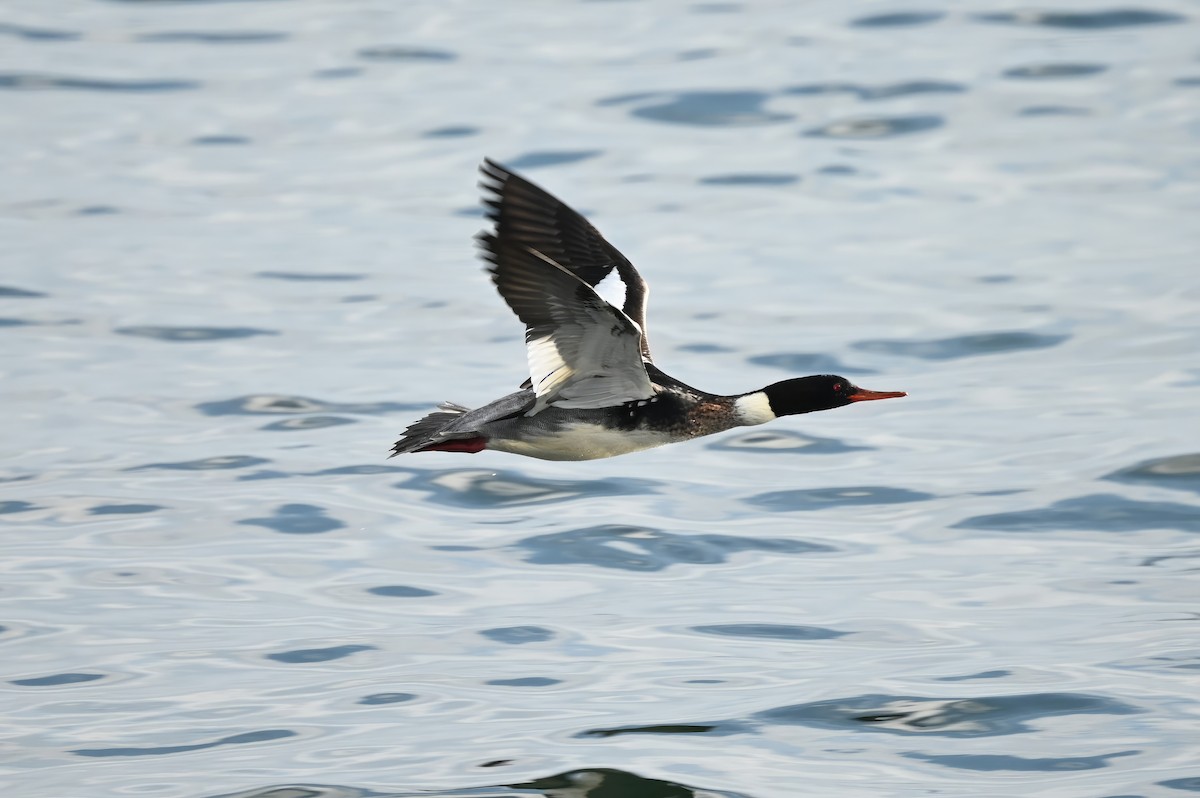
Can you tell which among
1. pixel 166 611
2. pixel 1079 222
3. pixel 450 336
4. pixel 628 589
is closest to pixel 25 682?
pixel 166 611

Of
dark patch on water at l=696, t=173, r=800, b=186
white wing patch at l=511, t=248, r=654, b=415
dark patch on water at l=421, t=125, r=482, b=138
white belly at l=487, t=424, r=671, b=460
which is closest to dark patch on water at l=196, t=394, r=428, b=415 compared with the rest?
white belly at l=487, t=424, r=671, b=460

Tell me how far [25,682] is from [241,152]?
1055 cm

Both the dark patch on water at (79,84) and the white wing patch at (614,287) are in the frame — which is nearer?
the white wing patch at (614,287)

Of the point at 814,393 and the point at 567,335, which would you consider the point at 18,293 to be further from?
the point at 567,335

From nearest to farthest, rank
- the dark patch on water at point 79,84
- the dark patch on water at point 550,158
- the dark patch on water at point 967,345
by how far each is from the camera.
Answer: the dark patch on water at point 967,345, the dark patch on water at point 550,158, the dark patch on water at point 79,84

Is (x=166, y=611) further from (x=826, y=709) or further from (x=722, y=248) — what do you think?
(x=722, y=248)

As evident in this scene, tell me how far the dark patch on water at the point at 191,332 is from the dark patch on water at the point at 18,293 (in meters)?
1.03

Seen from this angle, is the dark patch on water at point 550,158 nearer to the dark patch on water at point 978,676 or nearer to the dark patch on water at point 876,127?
the dark patch on water at point 876,127

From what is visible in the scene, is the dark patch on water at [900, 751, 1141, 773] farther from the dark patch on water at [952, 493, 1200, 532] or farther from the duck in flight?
the dark patch on water at [952, 493, 1200, 532]

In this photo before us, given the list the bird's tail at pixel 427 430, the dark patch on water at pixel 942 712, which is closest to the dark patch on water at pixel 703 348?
the bird's tail at pixel 427 430

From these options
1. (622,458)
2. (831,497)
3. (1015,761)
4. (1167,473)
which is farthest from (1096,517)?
(1015,761)

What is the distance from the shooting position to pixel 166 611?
9.82 m

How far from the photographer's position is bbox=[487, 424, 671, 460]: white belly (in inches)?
340

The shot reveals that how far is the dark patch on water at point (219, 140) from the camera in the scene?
62.5ft
